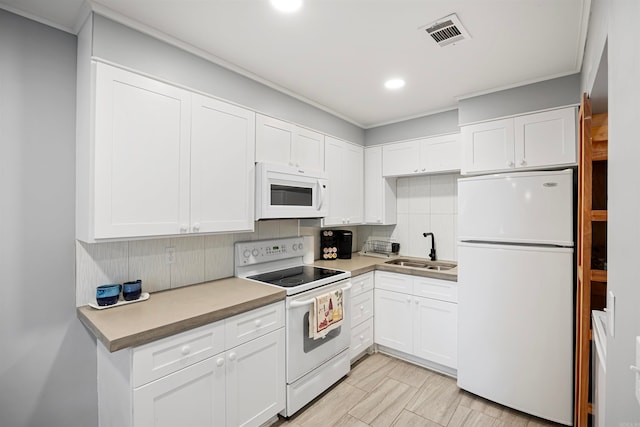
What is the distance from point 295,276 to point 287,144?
1122 millimetres

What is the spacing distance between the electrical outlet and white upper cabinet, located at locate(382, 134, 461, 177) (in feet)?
7.59

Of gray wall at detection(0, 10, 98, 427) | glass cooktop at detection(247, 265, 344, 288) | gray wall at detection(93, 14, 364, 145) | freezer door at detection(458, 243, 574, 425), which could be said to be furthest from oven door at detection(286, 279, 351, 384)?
gray wall at detection(93, 14, 364, 145)

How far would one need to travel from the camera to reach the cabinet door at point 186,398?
1.40 meters

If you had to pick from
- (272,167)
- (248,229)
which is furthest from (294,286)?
(272,167)

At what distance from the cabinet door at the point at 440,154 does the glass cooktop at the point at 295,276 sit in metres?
1.46

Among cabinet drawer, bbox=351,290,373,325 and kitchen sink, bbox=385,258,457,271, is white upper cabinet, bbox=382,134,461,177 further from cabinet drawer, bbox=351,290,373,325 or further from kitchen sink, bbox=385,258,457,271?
cabinet drawer, bbox=351,290,373,325

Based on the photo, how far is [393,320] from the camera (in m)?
2.97

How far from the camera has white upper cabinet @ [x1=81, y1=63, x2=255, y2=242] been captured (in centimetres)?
155

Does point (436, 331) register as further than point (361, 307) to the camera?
No

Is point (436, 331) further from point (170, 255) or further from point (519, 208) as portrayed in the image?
point (170, 255)

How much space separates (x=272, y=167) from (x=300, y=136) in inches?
22.0

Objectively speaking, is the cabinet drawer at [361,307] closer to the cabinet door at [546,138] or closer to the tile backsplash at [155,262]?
the tile backsplash at [155,262]

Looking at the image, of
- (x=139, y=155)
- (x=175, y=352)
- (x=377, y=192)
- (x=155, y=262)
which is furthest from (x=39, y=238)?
(x=377, y=192)

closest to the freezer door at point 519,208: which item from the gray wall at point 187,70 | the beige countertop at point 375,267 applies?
the beige countertop at point 375,267
